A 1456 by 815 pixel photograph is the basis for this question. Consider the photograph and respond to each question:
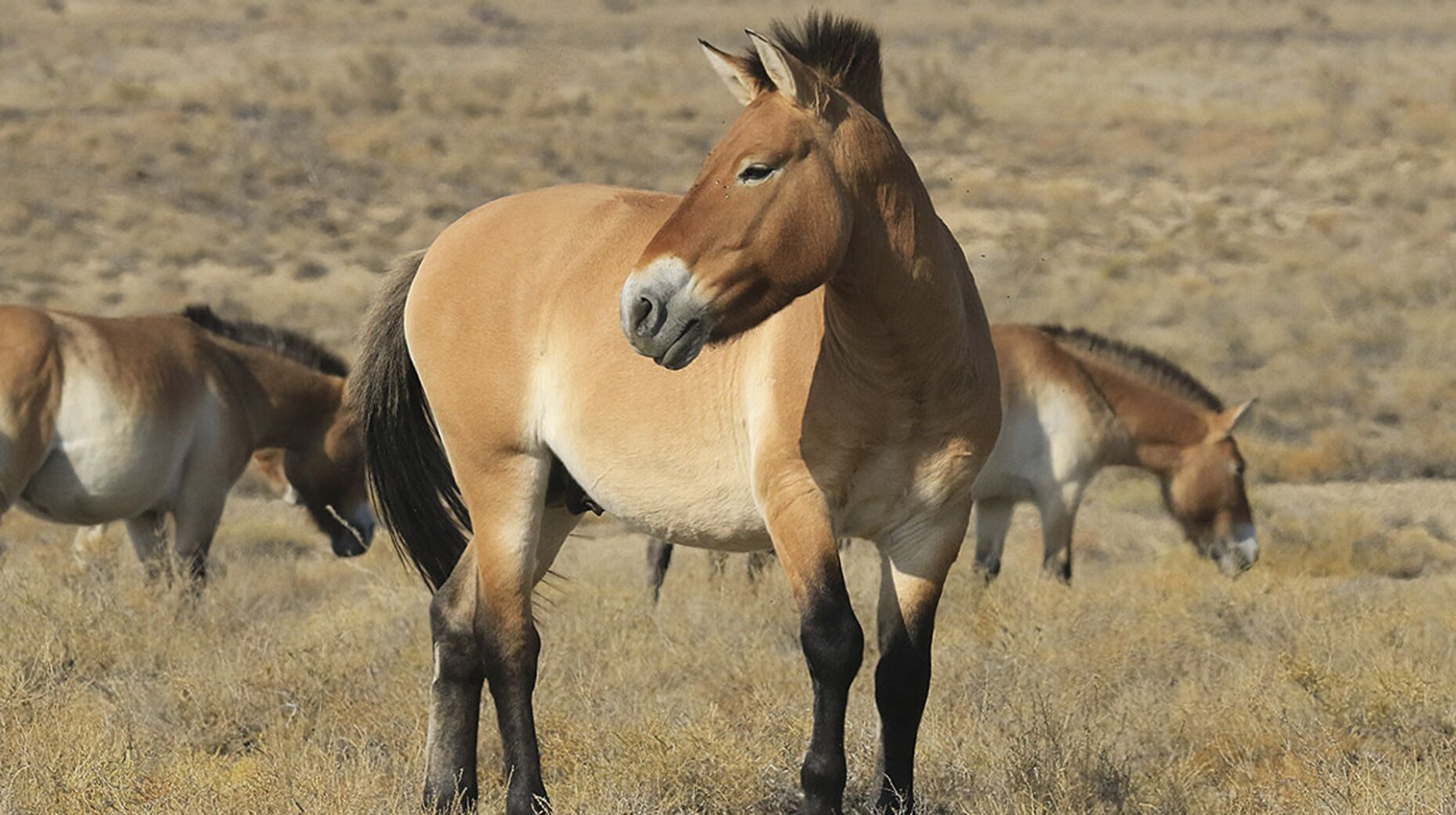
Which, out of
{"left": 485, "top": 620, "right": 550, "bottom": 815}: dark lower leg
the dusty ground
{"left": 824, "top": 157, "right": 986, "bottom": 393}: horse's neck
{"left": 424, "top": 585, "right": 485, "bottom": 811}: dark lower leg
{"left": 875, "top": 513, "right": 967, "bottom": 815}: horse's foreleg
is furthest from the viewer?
the dusty ground

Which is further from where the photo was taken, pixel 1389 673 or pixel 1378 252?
pixel 1378 252

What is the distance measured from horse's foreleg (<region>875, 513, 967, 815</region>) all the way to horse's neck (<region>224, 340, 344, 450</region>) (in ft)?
17.3

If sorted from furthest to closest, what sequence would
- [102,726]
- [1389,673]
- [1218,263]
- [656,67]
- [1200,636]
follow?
[656,67]
[1218,263]
[1200,636]
[1389,673]
[102,726]

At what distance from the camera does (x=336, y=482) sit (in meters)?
9.74

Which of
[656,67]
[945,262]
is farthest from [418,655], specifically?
[656,67]

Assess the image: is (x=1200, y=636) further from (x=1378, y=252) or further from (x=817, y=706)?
(x=1378, y=252)

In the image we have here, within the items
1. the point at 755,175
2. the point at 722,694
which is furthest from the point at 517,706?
the point at 755,175

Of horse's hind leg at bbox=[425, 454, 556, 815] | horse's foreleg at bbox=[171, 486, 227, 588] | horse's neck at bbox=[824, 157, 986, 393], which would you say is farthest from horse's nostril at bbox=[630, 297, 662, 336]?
horse's foreleg at bbox=[171, 486, 227, 588]

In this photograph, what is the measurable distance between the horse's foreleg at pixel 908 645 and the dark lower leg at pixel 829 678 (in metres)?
0.24

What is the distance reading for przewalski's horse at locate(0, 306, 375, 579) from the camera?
7742mm

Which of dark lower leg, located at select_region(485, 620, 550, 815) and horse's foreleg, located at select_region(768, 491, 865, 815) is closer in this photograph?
horse's foreleg, located at select_region(768, 491, 865, 815)

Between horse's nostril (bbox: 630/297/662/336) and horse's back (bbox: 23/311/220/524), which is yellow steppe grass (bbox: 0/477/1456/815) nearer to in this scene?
horse's back (bbox: 23/311/220/524)

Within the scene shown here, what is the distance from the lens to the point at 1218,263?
25438mm

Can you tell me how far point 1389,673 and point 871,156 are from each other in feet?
10.7
